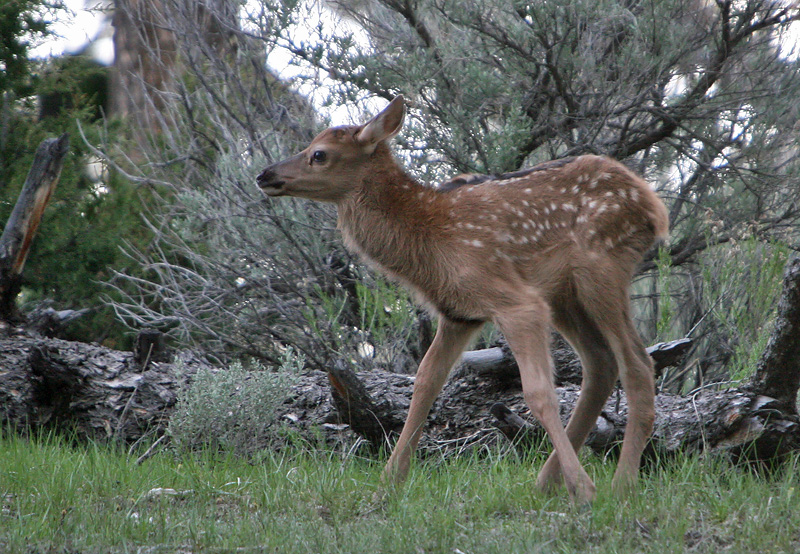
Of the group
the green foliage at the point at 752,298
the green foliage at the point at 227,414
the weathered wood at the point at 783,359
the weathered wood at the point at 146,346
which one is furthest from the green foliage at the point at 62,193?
the weathered wood at the point at 783,359

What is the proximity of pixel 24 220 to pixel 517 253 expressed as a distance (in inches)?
155

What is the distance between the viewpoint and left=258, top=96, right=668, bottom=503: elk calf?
438cm

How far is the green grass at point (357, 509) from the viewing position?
3.36 metres

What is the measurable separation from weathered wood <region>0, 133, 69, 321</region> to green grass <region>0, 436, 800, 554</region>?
1771mm

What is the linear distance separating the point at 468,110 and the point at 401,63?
0.75 m

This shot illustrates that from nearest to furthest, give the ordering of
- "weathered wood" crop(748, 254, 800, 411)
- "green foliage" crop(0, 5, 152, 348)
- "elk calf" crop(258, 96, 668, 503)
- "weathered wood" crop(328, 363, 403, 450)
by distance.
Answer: "elk calf" crop(258, 96, 668, 503) → "weathered wood" crop(748, 254, 800, 411) → "weathered wood" crop(328, 363, 403, 450) → "green foliage" crop(0, 5, 152, 348)

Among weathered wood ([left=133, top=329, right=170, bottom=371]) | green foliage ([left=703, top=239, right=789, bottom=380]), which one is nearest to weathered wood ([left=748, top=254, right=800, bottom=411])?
green foliage ([left=703, top=239, right=789, bottom=380])

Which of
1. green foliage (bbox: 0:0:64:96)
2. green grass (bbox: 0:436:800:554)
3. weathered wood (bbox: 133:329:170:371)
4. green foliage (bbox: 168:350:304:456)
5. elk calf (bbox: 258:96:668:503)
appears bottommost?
green grass (bbox: 0:436:800:554)

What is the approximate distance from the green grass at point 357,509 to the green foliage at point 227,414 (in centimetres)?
34

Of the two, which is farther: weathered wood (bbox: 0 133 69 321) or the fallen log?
weathered wood (bbox: 0 133 69 321)

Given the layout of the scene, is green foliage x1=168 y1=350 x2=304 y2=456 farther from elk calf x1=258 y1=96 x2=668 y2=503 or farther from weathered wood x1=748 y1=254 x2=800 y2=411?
weathered wood x1=748 y1=254 x2=800 y2=411

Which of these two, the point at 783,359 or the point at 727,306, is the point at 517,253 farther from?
the point at 727,306

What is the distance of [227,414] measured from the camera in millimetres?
5301

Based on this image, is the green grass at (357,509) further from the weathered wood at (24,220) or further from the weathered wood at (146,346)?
the weathered wood at (24,220)
